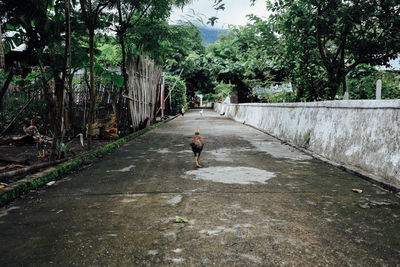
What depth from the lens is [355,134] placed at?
5758 millimetres

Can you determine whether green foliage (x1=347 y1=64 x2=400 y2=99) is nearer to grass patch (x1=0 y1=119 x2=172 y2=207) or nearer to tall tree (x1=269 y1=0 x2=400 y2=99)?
tall tree (x1=269 y1=0 x2=400 y2=99)

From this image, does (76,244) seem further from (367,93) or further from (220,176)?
(367,93)

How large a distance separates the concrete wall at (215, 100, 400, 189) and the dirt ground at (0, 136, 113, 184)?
557 centimetres

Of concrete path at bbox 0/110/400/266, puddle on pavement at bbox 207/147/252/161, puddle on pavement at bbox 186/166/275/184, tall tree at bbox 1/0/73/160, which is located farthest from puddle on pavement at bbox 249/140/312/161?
tall tree at bbox 1/0/73/160

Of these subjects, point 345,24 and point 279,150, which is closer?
point 279,150

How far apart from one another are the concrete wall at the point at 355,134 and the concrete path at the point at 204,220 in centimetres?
40

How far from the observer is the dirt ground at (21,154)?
5801 mm

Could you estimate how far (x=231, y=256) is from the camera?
2.56 m

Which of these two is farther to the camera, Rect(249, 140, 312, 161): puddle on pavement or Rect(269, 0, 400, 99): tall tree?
Rect(269, 0, 400, 99): tall tree

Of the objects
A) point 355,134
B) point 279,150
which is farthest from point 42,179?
point 279,150

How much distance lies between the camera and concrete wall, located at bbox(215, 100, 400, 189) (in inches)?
186

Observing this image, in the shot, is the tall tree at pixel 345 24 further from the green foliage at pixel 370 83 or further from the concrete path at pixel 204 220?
the concrete path at pixel 204 220

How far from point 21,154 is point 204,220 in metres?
5.92

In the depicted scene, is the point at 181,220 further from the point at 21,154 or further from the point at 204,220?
the point at 21,154
